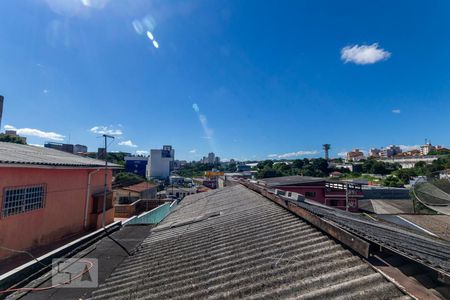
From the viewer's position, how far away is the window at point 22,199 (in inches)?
353

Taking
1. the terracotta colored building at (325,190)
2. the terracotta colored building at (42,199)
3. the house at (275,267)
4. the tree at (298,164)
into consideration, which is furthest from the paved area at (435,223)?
the tree at (298,164)

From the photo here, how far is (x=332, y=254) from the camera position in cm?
250

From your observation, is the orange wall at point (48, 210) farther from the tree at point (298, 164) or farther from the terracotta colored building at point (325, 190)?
the tree at point (298, 164)

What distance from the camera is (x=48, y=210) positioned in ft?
37.4

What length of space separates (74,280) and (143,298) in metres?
2.91

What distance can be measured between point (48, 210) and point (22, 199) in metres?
1.95

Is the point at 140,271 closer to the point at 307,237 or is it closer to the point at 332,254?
the point at 307,237

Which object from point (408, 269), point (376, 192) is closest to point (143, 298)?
point (408, 269)

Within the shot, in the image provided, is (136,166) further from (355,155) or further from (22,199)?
(355,155)

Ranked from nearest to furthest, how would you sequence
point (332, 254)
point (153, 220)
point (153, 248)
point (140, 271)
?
point (332, 254) → point (140, 271) → point (153, 248) → point (153, 220)

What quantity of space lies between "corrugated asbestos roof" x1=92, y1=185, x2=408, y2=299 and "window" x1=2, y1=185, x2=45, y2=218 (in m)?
8.10

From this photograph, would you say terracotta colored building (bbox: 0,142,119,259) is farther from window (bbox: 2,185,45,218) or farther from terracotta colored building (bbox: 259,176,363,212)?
terracotta colored building (bbox: 259,176,363,212)

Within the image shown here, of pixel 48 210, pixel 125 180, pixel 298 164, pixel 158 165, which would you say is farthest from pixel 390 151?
pixel 48 210

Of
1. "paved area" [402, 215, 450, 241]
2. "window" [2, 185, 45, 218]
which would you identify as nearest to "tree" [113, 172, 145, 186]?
"window" [2, 185, 45, 218]
